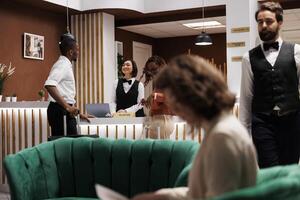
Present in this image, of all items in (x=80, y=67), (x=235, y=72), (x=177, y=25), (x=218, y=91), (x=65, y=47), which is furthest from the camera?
(x=177, y=25)

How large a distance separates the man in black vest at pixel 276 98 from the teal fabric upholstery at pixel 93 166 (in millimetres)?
471

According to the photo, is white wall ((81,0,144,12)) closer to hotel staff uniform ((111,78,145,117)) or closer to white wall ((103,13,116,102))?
white wall ((103,13,116,102))

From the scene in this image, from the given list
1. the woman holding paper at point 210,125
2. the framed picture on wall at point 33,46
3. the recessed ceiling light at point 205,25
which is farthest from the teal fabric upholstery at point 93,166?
the recessed ceiling light at point 205,25

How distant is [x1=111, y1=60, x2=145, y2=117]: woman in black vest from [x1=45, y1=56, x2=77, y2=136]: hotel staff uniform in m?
1.23

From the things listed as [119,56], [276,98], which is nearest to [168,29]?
[119,56]

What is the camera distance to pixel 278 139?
10.5ft

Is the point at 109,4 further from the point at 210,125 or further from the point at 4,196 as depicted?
the point at 210,125

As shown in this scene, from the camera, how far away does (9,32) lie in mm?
7848

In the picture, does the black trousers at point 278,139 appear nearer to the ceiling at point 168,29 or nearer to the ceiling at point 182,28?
the ceiling at point 182,28

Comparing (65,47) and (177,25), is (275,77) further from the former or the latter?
(177,25)

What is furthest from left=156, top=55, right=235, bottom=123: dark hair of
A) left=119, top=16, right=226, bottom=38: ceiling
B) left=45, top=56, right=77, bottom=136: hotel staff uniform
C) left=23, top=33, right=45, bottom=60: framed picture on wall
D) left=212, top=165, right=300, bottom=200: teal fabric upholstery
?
left=119, top=16, right=226, bottom=38: ceiling

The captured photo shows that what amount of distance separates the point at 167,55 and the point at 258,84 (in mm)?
9601

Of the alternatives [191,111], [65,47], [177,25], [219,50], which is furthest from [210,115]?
[219,50]

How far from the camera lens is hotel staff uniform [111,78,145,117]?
6031 millimetres
